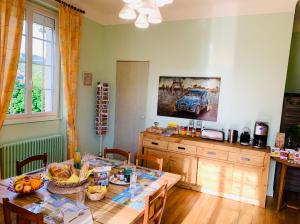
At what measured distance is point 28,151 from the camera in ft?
9.87

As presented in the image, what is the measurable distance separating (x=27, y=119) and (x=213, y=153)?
265 centimetres

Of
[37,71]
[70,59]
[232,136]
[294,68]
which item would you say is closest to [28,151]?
[37,71]

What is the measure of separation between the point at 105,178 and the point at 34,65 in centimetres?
221

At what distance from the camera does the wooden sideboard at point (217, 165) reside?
117 inches

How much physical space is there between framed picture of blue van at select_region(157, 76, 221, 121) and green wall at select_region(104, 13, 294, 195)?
0.09m

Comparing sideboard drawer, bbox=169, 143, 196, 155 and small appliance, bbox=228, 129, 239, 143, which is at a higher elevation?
small appliance, bbox=228, 129, 239, 143

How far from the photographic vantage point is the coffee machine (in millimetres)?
3061

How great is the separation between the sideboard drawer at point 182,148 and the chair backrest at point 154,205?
158cm

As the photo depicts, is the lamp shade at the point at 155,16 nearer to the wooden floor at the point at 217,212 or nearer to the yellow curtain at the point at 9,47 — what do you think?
the yellow curtain at the point at 9,47

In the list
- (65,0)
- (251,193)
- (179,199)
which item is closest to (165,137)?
(179,199)

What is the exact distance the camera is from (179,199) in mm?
3070

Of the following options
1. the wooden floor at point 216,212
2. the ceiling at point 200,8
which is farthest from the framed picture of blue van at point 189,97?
the wooden floor at point 216,212

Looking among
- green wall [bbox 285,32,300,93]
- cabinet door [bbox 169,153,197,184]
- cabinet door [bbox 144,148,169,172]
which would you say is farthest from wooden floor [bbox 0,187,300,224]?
green wall [bbox 285,32,300,93]

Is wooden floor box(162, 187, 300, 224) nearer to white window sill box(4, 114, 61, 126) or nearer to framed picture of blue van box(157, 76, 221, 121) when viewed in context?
framed picture of blue van box(157, 76, 221, 121)
